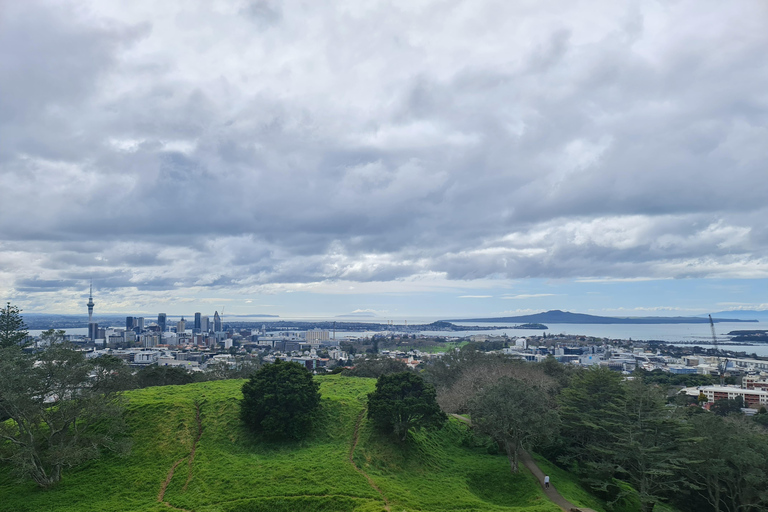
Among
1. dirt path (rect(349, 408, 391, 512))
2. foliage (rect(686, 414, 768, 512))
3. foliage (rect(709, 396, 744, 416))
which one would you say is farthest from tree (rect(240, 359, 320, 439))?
foliage (rect(709, 396, 744, 416))

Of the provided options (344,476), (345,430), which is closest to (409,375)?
(345,430)

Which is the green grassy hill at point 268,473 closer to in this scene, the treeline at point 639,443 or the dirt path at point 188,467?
the dirt path at point 188,467

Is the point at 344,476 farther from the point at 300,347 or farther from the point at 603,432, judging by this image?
the point at 300,347

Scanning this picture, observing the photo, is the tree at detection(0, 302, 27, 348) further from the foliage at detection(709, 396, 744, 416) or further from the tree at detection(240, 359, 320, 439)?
the foliage at detection(709, 396, 744, 416)

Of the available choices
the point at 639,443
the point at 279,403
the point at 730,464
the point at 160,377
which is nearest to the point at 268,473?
the point at 279,403

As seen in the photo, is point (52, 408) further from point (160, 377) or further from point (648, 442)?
point (648, 442)

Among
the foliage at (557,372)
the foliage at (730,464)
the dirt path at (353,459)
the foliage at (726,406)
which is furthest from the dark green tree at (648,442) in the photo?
the foliage at (726,406)
